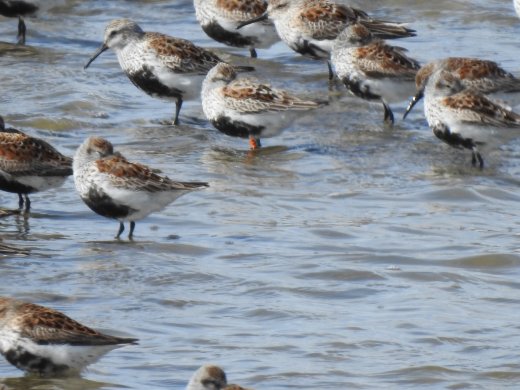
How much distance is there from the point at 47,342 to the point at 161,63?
759 centimetres

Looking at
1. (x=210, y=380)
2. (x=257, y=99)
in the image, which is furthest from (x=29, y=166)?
(x=210, y=380)

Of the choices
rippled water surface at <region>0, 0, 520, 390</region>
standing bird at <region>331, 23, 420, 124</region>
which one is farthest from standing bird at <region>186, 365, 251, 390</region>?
standing bird at <region>331, 23, 420, 124</region>

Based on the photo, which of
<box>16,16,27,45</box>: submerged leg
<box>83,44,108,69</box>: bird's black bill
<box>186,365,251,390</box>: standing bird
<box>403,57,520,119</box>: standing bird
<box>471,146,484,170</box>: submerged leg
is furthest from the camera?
<box>16,16,27,45</box>: submerged leg

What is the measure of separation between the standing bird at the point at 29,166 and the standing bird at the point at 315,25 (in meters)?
5.64

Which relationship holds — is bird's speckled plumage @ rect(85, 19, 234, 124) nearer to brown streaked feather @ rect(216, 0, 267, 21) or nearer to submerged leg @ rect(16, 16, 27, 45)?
brown streaked feather @ rect(216, 0, 267, 21)

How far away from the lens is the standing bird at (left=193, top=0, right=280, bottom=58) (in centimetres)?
1833

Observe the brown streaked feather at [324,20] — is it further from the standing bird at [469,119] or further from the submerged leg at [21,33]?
the submerged leg at [21,33]

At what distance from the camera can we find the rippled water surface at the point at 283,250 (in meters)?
9.49

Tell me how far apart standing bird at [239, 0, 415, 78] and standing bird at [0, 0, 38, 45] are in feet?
10.2

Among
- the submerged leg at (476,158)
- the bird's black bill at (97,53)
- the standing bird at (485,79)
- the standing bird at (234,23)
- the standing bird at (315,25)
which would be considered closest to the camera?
the submerged leg at (476,158)

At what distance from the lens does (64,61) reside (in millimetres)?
18547

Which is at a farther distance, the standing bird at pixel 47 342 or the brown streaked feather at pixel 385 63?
the brown streaked feather at pixel 385 63

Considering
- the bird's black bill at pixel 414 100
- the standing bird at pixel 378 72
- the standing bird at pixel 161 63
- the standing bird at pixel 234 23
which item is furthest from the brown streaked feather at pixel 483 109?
the standing bird at pixel 234 23

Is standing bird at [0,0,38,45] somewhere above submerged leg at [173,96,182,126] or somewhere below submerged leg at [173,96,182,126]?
above
